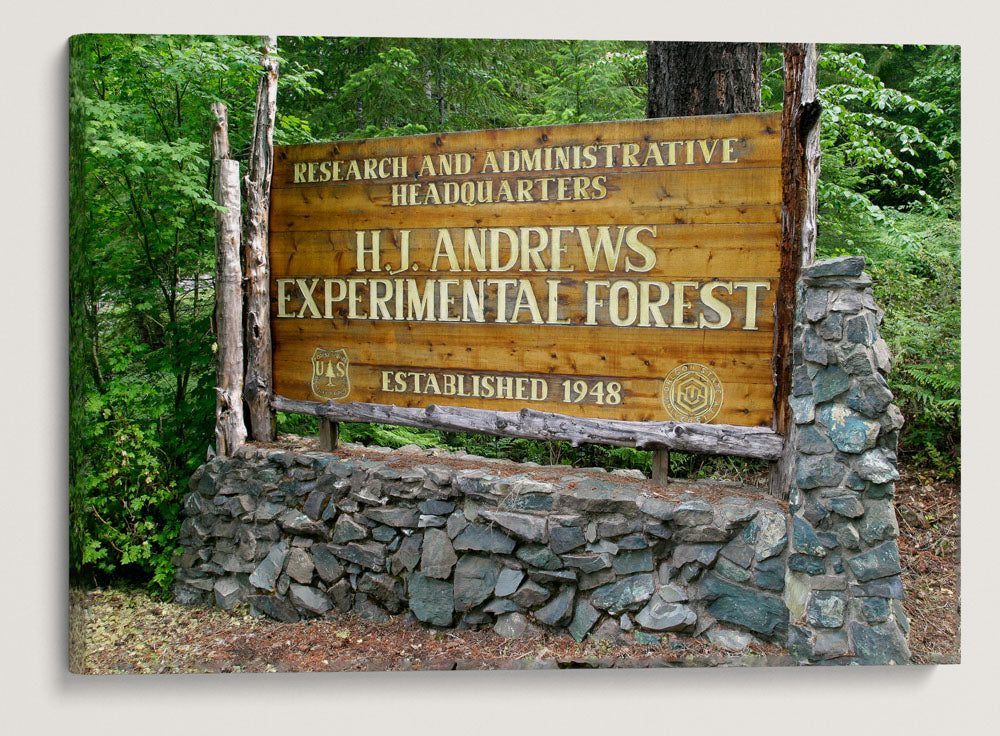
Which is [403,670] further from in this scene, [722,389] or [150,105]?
[150,105]

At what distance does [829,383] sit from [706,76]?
2.00 meters

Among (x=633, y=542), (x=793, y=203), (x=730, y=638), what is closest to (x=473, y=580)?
(x=633, y=542)

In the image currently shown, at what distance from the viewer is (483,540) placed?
3648 mm

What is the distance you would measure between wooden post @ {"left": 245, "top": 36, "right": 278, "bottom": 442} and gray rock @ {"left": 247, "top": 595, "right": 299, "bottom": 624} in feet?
3.03

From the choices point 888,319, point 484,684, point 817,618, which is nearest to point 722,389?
point 817,618

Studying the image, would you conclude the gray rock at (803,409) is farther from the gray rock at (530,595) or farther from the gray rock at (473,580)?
the gray rock at (473,580)

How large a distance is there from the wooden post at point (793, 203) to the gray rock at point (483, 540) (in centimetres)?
138

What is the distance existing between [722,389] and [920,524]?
1505 millimetres

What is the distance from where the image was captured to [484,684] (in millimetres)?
3584

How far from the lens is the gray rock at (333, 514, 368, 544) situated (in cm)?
387

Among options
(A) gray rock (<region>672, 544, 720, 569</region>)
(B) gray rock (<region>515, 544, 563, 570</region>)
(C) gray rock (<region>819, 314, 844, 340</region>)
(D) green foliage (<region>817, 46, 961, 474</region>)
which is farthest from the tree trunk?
(B) gray rock (<region>515, 544, 563, 570</region>)

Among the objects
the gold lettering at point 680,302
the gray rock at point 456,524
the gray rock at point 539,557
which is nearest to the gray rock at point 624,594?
the gray rock at point 539,557

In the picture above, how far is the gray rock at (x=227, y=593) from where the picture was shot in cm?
406

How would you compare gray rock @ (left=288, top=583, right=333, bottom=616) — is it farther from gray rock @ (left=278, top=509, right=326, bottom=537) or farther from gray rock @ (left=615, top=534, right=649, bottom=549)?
gray rock @ (left=615, top=534, right=649, bottom=549)
